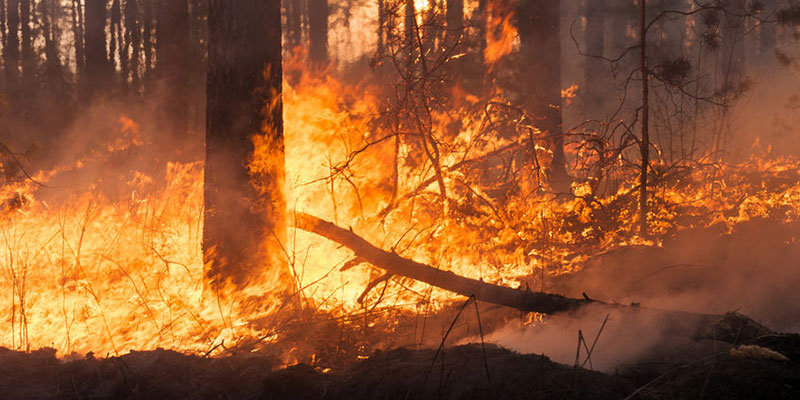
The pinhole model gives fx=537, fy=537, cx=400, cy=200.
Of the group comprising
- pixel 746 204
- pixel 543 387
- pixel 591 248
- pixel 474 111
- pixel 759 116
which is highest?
pixel 759 116

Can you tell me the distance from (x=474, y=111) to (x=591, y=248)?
2.57 meters

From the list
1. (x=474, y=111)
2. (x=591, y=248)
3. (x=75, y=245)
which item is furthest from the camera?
(x=474, y=111)

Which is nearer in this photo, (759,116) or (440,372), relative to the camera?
(440,372)

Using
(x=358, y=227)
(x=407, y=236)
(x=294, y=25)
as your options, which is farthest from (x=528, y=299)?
(x=294, y=25)

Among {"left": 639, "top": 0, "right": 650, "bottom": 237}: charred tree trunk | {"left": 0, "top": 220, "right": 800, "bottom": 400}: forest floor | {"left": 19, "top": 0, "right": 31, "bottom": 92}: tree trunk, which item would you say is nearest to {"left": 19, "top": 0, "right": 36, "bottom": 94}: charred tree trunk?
{"left": 19, "top": 0, "right": 31, "bottom": 92}: tree trunk

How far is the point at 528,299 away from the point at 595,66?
25449 millimetres

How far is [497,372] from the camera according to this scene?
7.70ft

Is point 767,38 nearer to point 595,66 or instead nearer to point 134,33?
point 595,66

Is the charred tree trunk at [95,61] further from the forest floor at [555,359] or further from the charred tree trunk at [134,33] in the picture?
the forest floor at [555,359]

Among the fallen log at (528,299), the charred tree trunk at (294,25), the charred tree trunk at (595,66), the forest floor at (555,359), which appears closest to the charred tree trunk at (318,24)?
the charred tree trunk at (294,25)

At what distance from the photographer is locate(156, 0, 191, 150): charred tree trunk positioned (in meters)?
10.3

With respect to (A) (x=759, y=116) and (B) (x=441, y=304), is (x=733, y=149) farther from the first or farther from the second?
(B) (x=441, y=304)

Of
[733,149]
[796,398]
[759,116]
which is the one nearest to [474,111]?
[796,398]

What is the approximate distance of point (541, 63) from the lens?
6746mm
